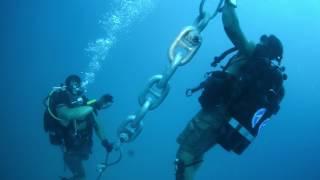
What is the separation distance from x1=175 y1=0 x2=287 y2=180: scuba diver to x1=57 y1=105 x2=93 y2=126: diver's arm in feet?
7.16

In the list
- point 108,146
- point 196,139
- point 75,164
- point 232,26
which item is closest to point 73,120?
point 108,146

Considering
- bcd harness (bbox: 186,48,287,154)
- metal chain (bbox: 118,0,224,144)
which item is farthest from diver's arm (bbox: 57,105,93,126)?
bcd harness (bbox: 186,48,287,154)

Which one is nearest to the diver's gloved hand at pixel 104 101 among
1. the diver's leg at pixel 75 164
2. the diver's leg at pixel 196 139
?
the diver's leg at pixel 75 164

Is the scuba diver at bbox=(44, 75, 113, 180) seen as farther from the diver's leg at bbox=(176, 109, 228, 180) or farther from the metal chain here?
the diver's leg at bbox=(176, 109, 228, 180)

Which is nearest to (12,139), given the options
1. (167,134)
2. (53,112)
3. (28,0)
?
(28,0)

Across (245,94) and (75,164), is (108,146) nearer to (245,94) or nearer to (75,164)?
(75,164)

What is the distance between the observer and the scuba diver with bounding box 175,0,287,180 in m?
4.10

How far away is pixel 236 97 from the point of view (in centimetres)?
418

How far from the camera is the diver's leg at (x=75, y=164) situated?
7.76m

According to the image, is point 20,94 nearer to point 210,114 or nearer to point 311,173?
point 210,114

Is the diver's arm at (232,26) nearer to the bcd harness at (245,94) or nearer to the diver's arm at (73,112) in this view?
the bcd harness at (245,94)

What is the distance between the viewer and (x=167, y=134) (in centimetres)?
6106

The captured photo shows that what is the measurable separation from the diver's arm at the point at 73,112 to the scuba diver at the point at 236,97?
85.9 inches

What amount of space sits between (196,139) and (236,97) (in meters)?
0.64
